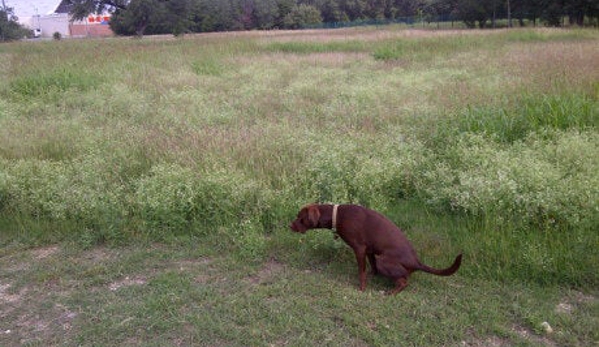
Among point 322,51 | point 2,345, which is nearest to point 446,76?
point 322,51

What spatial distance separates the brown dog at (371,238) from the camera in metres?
3.40

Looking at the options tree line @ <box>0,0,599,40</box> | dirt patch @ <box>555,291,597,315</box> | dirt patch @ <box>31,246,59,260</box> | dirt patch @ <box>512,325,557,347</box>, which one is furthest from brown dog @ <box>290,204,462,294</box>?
tree line @ <box>0,0,599,40</box>

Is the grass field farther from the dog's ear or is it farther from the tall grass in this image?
the dog's ear

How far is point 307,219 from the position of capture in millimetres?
3650

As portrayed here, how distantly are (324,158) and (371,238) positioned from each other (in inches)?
71.8

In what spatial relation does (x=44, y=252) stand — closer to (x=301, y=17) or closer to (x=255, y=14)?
(x=255, y=14)

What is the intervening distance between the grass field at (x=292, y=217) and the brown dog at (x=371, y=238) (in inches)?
7.3

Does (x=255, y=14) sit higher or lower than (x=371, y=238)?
higher

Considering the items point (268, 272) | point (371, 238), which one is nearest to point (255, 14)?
point (268, 272)

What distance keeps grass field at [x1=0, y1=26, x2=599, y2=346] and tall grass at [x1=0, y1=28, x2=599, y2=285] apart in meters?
0.02

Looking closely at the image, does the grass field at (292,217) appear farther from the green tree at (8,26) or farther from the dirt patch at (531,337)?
the green tree at (8,26)

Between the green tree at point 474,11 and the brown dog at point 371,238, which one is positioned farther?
the green tree at point 474,11

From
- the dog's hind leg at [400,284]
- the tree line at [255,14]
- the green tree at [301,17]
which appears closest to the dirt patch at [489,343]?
the dog's hind leg at [400,284]

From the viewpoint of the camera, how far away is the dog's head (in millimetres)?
3627
